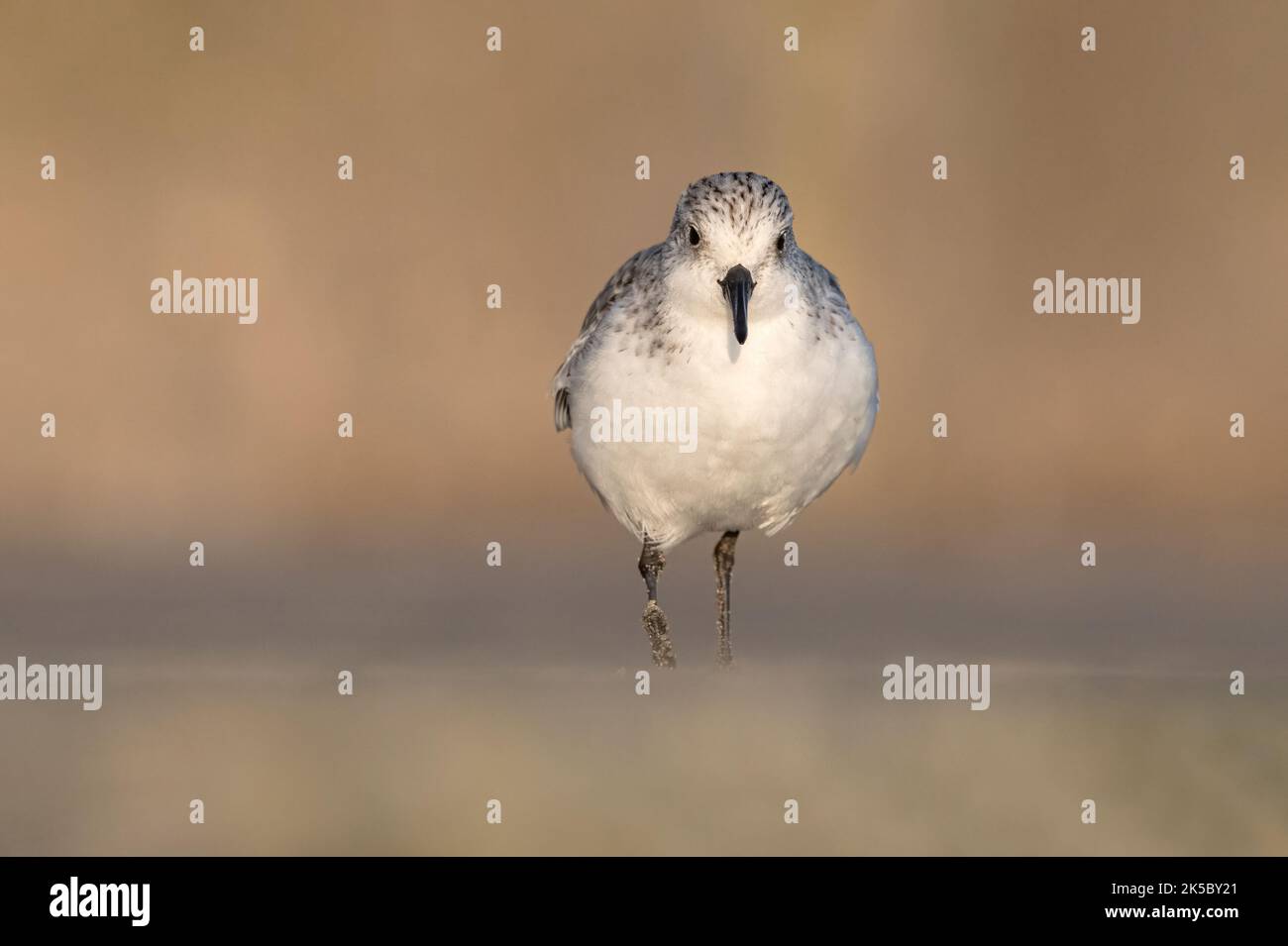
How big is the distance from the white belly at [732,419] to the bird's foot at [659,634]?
1.17ft

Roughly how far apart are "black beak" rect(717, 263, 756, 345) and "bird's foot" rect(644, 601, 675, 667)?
1.52m

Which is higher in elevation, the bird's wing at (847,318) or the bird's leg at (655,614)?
the bird's wing at (847,318)

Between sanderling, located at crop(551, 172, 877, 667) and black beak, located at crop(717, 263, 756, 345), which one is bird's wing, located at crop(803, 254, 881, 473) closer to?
sanderling, located at crop(551, 172, 877, 667)

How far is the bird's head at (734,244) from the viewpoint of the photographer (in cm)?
747

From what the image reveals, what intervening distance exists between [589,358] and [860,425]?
1.11 meters

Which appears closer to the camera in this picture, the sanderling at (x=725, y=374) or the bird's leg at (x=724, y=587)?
the sanderling at (x=725, y=374)

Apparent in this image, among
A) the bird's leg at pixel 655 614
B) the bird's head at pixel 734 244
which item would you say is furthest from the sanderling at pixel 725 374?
the bird's leg at pixel 655 614

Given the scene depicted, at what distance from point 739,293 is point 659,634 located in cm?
175

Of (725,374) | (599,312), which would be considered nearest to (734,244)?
(725,374)

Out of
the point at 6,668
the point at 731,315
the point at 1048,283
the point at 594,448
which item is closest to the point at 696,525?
the point at 594,448

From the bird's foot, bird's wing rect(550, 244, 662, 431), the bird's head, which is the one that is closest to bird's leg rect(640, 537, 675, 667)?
the bird's foot

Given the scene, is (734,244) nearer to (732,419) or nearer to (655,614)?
(732,419)

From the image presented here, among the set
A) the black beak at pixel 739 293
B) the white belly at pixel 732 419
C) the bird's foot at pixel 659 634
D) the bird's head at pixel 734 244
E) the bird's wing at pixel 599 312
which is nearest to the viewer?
the black beak at pixel 739 293

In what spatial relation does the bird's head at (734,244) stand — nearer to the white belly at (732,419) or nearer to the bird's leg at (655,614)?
the white belly at (732,419)
